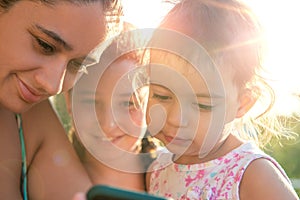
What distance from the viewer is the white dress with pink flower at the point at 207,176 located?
196cm

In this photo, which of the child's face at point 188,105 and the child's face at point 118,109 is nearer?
the child's face at point 188,105

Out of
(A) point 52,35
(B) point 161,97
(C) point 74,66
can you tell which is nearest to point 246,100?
(B) point 161,97

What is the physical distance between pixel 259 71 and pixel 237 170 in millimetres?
350

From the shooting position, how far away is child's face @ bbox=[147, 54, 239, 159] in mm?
1872

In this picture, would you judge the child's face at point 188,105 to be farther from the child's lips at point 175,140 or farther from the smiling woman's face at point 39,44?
the smiling woman's face at point 39,44

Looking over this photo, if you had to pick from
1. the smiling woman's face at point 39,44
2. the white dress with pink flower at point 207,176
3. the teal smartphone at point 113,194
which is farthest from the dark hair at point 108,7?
the teal smartphone at point 113,194

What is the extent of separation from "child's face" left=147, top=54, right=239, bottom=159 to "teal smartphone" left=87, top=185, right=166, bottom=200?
956mm

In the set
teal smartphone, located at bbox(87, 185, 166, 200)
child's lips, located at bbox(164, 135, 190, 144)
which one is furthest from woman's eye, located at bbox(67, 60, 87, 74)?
teal smartphone, located at bbox(87, 185, 166, 200)

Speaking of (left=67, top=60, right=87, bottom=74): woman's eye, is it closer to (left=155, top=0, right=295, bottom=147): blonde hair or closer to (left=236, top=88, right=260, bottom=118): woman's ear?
(left=155, top=0, right=295, bottom=147): blonde hair

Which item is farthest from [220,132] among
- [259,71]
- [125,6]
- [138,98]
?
[125,6]

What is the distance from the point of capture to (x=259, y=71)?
2.06m

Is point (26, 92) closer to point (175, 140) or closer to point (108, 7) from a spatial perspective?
point (108, 7)

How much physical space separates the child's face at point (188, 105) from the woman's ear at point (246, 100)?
4cm

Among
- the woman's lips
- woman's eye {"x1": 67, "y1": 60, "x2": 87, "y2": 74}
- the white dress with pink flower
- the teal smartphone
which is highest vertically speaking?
the teal smartphone
